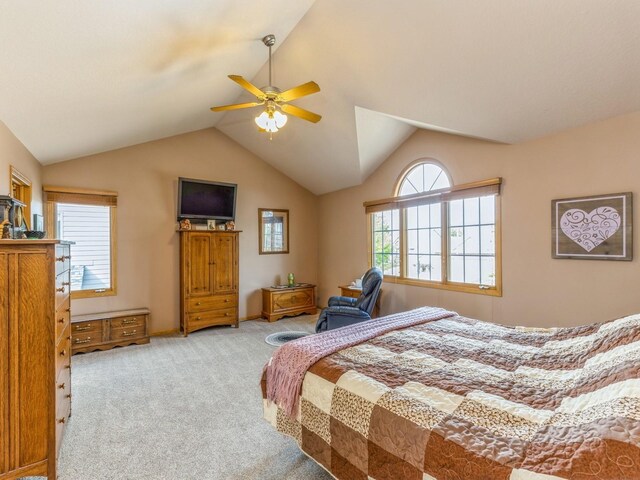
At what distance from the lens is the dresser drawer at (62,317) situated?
208 cm

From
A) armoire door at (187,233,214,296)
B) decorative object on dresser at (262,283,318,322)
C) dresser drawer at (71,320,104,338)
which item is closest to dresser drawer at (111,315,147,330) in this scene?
dresser drawer at (71,320,104,338)

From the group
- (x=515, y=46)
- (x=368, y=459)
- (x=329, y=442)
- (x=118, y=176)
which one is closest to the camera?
A: (x=368, y=459)

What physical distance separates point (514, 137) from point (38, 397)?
4.47 meters

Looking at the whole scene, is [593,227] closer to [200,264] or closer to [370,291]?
[370,291]

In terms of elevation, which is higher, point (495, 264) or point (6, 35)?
point (6, 35)

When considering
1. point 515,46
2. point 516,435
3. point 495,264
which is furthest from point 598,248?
point 516,435

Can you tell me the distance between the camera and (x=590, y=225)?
10.2 feet

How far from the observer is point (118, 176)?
191 inches

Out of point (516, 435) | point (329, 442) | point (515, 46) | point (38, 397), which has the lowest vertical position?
point (329, 442)

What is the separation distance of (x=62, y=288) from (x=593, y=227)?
14.4ft

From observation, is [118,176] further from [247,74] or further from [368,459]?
[368,459]

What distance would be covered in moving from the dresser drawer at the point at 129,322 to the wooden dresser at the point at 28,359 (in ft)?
9.04

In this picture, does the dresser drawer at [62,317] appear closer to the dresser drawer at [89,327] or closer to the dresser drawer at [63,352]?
the dresser drawer at [63,352]

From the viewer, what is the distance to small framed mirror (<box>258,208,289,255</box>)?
244 inches
